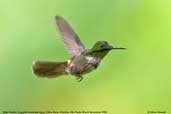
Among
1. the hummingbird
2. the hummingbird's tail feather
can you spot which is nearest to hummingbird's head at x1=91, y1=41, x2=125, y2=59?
the hummingbird

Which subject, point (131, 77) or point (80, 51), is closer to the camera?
point (80, 51)

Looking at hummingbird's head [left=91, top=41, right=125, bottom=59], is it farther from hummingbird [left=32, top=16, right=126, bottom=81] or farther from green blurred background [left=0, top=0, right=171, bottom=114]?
green blurred background [left=0, top=0, right=171, bottom=114]

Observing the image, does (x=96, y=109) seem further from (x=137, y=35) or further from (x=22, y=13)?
(x=22, y=13)

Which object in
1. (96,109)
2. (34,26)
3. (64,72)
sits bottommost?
(96,109)

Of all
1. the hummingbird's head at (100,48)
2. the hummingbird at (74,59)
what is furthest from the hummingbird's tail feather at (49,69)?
the hummingbird's head at (100,48)

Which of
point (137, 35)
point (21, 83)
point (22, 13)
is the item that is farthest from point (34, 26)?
point (137, 35)

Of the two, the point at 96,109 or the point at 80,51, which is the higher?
the point at 80,51

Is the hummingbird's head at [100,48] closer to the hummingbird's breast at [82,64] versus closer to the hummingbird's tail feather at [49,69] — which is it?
the hummingbird's breast at [82,64]
